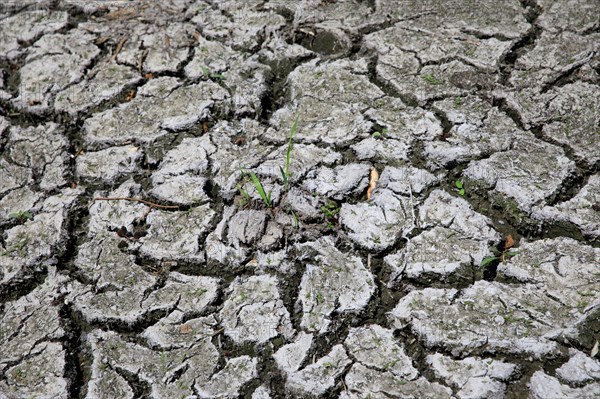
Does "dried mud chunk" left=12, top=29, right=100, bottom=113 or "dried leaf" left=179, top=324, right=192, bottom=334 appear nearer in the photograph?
"dried leaf" left=179, top=324, right=192, bottom=334

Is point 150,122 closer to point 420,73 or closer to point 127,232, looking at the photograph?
point 127,232

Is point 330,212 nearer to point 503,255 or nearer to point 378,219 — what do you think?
point 378,219

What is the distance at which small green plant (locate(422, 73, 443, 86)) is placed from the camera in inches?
83.6

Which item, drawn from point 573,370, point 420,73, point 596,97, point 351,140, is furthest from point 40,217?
point 596,97

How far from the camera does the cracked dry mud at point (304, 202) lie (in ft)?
4.90

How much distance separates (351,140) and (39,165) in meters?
1.01

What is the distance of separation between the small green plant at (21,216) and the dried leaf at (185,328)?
652mm

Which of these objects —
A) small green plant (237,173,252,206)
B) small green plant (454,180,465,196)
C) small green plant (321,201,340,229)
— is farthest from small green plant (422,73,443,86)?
small green plant (237,173,252,206)

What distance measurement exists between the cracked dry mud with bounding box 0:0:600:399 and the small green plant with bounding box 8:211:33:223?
0.04 feet

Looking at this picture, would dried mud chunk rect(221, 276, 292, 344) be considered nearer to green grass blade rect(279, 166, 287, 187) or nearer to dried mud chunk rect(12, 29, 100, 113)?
green grass blade rect(279, 166, 287, 187)

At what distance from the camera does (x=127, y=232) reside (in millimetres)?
1821

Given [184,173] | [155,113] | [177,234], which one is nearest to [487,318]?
[177,234]

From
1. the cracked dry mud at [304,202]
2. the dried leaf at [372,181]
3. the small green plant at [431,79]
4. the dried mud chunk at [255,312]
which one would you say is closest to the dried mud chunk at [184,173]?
the cracked dry mud at [304,202]

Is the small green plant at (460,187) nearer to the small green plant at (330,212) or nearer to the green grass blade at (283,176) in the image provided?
the small green plant at (330,212)
